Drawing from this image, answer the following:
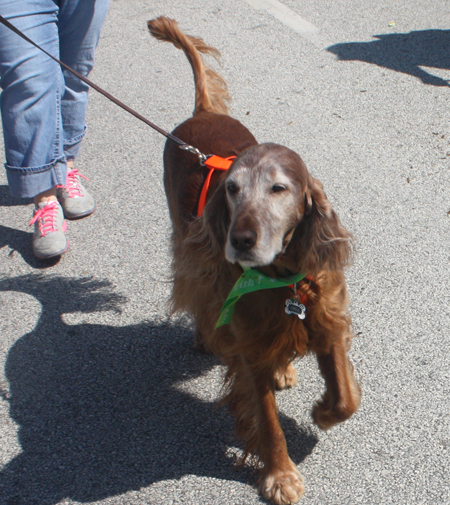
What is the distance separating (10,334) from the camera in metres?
2.70

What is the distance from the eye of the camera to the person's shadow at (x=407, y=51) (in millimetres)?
4699

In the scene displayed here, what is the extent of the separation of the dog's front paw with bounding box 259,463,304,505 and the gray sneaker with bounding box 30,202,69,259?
5.82ft

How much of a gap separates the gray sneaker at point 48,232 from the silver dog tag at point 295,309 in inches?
67.5

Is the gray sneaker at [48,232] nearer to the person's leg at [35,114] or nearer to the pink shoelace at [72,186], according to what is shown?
the person's leg at [35,114]

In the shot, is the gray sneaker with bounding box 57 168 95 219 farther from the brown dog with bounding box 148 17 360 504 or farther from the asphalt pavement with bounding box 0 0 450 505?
the brown dog with bounding box 148 17 360 504

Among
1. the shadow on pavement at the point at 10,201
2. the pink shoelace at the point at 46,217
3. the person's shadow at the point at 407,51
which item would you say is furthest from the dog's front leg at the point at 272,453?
the person's shadow at the point at 407,51

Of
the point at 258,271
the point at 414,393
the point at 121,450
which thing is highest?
the point at 258,271

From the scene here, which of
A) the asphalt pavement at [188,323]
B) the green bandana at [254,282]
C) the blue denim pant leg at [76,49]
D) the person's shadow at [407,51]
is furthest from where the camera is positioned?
the person's shadow at [407,51]

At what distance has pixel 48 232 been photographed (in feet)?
10.2

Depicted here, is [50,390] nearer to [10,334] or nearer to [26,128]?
[10,334]

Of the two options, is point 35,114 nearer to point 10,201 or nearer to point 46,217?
point 46,217

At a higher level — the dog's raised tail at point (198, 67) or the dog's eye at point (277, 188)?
the dog's eye at point (277, 188)

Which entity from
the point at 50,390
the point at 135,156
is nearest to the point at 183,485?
the point at 50,390

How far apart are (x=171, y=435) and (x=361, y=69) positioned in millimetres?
3668
